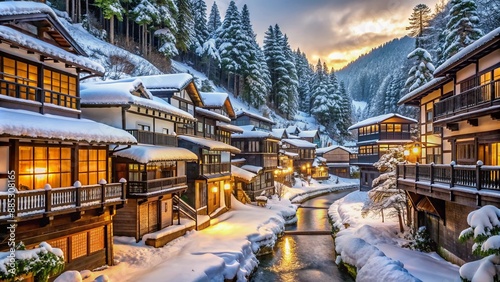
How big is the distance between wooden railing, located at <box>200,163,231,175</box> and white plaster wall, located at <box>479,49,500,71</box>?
71.4 feet

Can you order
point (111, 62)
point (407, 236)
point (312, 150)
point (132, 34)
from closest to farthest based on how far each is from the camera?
point (407, 236), point (111, 62), point (132, 34), point (312, 150)

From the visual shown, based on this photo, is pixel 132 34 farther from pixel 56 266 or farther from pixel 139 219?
pixel 56 266

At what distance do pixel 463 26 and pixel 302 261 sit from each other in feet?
108

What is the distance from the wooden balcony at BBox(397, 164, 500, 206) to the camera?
12758 mm

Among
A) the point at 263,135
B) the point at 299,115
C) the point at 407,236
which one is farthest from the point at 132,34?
the point at 299,115

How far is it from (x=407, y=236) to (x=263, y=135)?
25.2 m

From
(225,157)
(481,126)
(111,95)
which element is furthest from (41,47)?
(225,157)

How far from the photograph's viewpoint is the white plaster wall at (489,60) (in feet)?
53.1

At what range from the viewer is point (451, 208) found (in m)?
17.8

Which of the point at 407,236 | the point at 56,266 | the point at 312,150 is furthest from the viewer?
the point at 312,150

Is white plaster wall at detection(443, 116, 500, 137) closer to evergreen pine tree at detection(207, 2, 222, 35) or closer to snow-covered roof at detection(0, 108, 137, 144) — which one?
snow-covered roof at detection(0, 108, 137, 144)

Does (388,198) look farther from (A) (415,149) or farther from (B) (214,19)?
(B) (214,19)

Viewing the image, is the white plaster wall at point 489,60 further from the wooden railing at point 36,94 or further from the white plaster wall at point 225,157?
the white plaster wall at point 225,157

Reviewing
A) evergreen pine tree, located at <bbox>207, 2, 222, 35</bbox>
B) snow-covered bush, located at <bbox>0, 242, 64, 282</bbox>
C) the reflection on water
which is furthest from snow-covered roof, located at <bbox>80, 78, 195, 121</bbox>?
evergreen pine tree, located at <bbox>207, 2, 222, 35</bbox>
